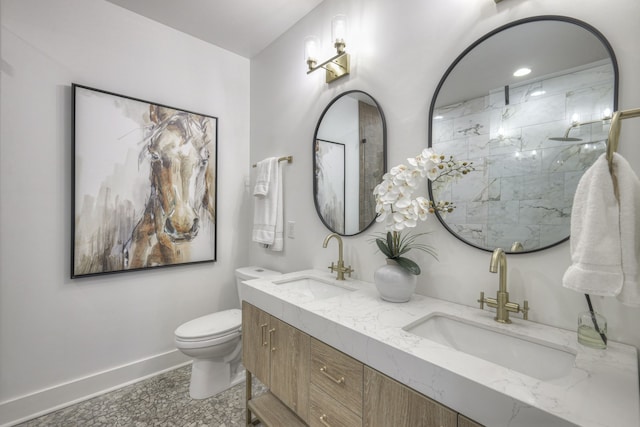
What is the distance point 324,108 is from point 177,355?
2116 millimetres

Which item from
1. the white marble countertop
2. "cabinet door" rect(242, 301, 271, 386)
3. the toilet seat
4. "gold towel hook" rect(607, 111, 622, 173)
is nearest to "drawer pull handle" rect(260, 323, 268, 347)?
"cabinet door" rect(242, 301, 271, 386)

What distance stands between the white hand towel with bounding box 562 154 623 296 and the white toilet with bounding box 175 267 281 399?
1758 millimetres

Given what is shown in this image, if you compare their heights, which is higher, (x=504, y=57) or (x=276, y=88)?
(x=276, y=88)

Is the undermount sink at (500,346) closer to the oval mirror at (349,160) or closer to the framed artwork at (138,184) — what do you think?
the oval mirror at (349,160)

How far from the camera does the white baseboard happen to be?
1.60 m

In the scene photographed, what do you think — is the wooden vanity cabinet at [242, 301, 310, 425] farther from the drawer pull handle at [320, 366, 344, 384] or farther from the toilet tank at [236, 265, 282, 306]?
the toilet tank at [236, 265, 282, 306]

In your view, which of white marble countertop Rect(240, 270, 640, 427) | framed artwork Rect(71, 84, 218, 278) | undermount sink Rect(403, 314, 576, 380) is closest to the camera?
white marble countertop Rect(240, 270, 640, 427)

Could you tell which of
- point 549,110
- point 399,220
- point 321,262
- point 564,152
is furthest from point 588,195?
point 321,262

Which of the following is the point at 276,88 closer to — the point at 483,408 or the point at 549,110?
the point at 549,110

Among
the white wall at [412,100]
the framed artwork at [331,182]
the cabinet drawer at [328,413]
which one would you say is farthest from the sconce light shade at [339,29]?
the cabinet drawer at [328,413]

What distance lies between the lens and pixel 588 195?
2.36ft

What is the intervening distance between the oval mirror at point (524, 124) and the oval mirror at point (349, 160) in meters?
0.36

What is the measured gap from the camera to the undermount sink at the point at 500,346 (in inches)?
32.9

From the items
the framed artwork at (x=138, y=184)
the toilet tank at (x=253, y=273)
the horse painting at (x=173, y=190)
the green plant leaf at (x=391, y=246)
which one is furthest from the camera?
the toilet tank at (x=253, y=273)
